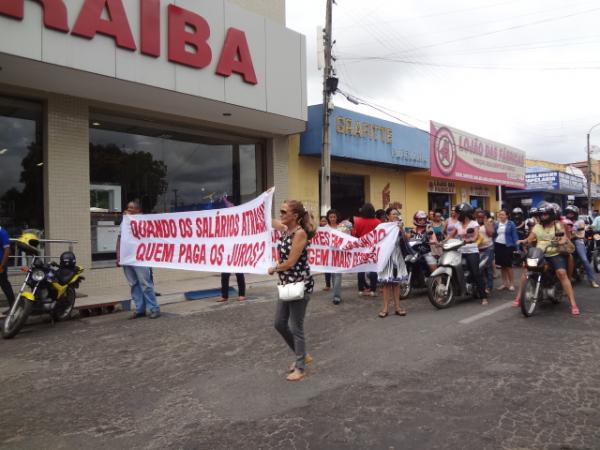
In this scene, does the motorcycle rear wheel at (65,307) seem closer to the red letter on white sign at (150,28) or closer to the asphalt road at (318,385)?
the asphalt road at (318,385)

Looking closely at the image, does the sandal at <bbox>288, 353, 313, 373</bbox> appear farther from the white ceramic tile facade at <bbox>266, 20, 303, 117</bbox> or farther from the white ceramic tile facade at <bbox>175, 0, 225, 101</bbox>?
the white ceramic tile facade at <bbox>266, 20, 303, 117</bbox>

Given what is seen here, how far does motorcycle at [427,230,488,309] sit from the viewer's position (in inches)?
298

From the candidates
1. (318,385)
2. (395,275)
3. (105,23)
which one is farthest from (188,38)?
(318,385)

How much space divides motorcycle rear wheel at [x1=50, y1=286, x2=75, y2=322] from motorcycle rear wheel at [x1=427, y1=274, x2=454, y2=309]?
571 centimetres

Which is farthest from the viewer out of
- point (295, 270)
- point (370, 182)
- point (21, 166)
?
point (370, 182)

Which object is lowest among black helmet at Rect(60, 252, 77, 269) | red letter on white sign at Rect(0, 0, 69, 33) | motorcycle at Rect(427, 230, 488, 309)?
motorcycle at Rect(427, 230, 488, 309)

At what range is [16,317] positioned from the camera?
21.4 ft

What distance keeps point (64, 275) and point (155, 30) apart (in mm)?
5573

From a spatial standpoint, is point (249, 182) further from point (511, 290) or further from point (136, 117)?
point (511, 290)

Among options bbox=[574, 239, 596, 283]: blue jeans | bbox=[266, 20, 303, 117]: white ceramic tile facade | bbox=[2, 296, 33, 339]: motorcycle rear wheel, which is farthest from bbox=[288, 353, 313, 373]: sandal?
bbox=[266, 20, 303, 117]: white ceramic tile facade

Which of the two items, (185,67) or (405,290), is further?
(185,67)

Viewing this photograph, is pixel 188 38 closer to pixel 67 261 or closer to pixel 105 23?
pixel 105 23

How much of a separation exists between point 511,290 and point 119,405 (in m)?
8.05

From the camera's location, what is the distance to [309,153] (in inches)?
611
